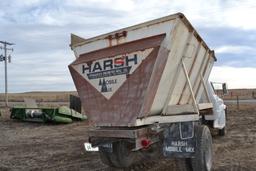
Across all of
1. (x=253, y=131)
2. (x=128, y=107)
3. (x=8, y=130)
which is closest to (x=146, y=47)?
(x=128, y=107)

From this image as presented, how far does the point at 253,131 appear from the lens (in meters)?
17.2

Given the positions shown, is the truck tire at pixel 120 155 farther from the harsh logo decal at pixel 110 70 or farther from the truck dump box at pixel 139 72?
the harsh logo decal at pixel 110 70

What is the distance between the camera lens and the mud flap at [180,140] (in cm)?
839

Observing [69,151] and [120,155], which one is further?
[69,151]

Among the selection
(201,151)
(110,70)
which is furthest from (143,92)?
(201,151)

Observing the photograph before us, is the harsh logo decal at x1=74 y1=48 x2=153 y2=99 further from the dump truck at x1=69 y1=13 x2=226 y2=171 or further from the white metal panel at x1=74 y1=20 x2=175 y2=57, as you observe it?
the white metal panel at x1=74 y1=20 x2=175 y2=57

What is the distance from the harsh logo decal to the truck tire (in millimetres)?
1069

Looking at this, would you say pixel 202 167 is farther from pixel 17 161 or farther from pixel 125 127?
pixel 17 161

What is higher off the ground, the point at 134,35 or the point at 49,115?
the point at 134,35

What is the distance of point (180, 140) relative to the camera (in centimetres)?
849

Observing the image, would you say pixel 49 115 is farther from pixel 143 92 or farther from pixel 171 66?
pixel 143 92

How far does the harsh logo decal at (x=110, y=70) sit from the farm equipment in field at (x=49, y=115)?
47.9ft

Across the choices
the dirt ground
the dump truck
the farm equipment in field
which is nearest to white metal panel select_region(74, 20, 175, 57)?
the dump truck

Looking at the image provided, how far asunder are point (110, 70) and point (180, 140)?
183 cm
